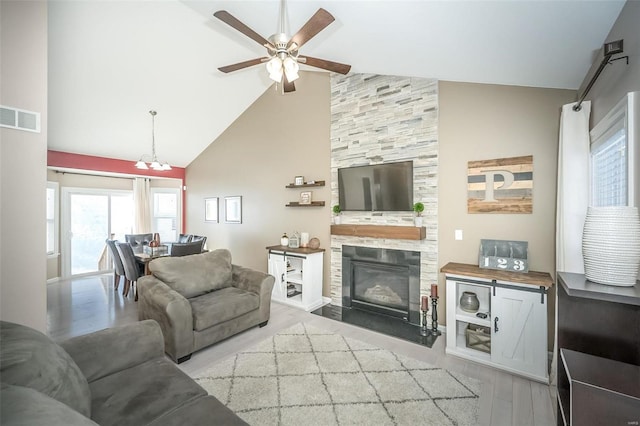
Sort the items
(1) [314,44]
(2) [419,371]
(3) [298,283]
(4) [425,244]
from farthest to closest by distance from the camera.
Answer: (3) [298,283]
(4) [425,244]
(1) [314,44]
(2) [419,371]

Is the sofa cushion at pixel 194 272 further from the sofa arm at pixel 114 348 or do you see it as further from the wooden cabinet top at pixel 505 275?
the wooden cabinet top at pixel 505 275

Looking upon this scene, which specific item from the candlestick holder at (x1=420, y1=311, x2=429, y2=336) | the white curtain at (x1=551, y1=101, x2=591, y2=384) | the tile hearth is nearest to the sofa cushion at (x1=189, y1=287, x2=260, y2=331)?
the tile hearth

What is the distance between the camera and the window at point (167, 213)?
7.15 m

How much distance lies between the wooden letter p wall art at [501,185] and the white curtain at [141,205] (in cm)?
710

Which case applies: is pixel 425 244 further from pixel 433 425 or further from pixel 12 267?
pixel 12 267

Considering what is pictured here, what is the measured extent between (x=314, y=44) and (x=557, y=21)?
2.02 metres

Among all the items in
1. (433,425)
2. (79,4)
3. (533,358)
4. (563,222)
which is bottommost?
(433,425)

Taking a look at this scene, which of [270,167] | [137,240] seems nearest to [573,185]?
A: [270,167]

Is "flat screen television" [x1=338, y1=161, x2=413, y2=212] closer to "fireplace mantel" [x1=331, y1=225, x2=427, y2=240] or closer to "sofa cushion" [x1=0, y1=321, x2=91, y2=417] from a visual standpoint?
"fireplace mantel" [x1=331, y1=225, x2=427, y2=240]

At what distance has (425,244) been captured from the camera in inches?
137

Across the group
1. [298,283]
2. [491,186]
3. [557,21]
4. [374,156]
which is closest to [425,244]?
[491,186]

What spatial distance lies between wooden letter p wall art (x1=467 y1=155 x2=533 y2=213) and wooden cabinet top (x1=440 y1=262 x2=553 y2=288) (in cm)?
66

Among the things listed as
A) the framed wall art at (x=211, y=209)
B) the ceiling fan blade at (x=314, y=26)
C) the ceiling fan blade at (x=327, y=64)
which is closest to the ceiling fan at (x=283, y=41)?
the ceiling fan blade at (x=314, y=26)

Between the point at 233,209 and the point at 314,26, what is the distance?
4.54 meters
